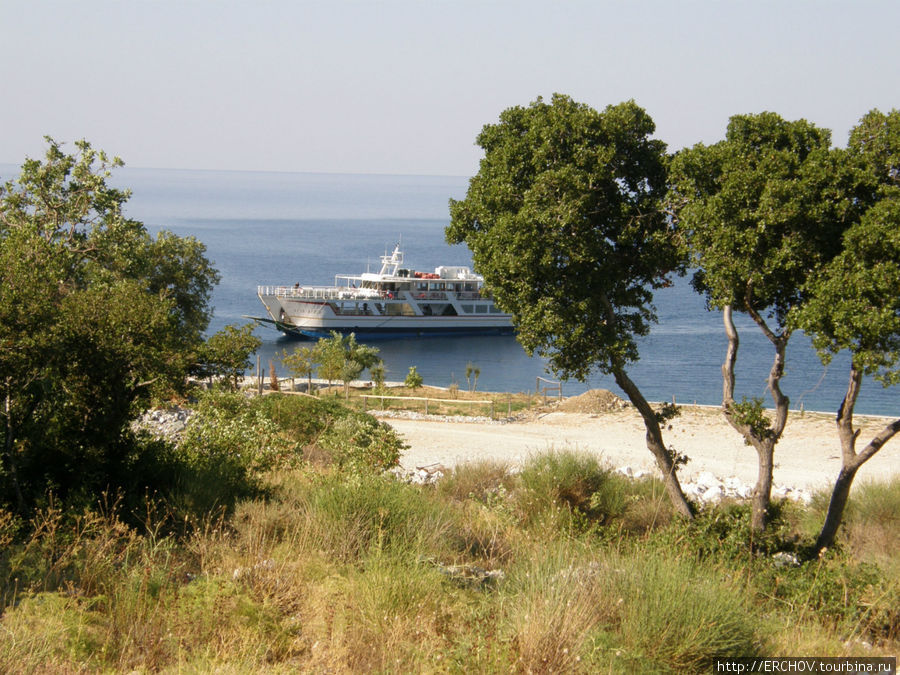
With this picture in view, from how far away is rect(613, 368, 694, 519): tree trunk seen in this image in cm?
775

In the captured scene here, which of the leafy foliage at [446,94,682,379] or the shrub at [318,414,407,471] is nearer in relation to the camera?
the leafy foliage at [446,94,682,379]

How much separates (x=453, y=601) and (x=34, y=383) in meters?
3.81

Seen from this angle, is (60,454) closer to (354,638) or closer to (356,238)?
(354,638)

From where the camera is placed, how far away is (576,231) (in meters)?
7.20

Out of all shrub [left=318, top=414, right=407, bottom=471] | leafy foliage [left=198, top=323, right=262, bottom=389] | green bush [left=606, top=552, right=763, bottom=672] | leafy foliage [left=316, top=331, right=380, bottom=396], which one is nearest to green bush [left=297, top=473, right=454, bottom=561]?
green bush [left=606, top=552, right=763, bottom=672]

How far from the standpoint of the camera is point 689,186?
7.00 metres

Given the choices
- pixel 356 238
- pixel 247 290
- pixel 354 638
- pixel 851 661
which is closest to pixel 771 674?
pixel 851 661

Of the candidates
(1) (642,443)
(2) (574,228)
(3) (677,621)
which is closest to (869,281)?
(2) (574,228)

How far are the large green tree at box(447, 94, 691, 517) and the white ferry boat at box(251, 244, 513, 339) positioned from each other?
5270cm

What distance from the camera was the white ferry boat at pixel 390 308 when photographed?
196 feet

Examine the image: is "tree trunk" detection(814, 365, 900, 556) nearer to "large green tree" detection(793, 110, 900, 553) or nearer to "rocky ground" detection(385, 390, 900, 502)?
"large green tree" detection(793, 110, 900, 553)

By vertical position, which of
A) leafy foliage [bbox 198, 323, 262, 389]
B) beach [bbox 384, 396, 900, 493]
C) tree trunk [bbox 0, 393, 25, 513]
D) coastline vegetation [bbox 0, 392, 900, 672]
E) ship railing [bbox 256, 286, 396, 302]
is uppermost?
ship railing [bbox 256, 286, 396, 302]

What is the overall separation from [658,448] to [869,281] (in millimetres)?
2876

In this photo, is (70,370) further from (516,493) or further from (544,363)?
(544,363)
